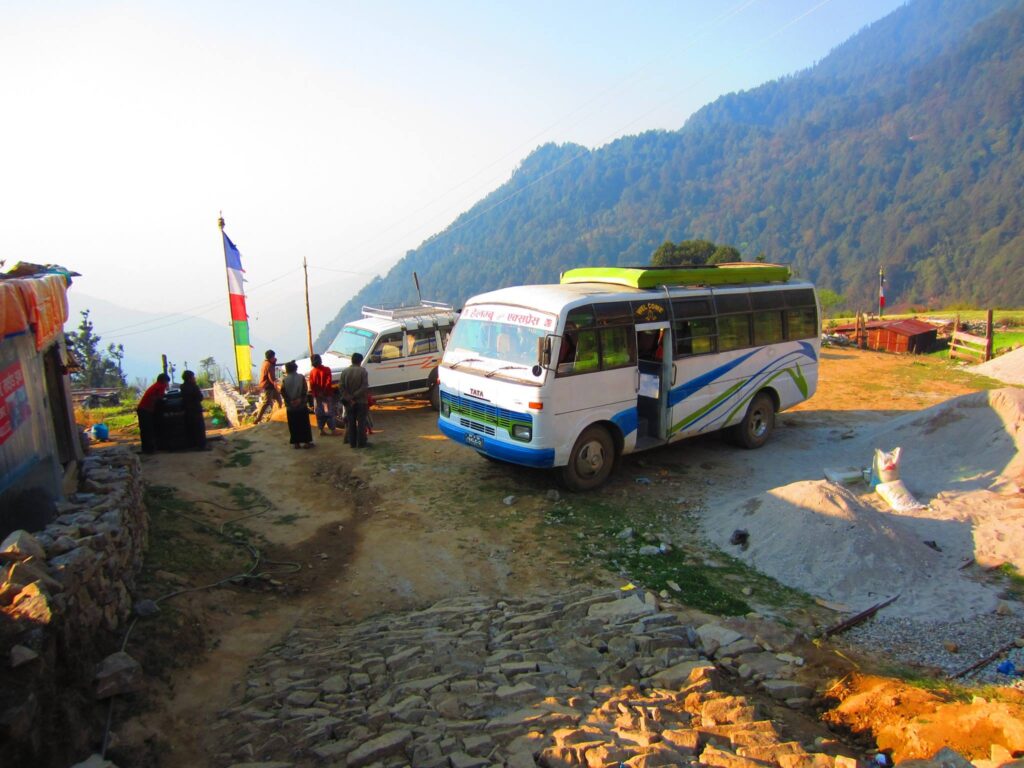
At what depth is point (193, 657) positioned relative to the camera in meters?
5.07

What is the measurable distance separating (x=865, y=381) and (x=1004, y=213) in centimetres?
13380

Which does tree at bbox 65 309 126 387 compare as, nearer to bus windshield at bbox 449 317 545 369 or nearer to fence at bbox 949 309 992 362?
bus windshield at bbox 449 317 545 369

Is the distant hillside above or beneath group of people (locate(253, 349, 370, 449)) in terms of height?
above

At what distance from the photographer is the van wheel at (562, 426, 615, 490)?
30.4 feet

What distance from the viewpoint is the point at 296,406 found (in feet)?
37.7

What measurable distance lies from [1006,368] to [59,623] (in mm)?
20042

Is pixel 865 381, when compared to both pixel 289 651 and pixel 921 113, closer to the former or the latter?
pixel 289 651

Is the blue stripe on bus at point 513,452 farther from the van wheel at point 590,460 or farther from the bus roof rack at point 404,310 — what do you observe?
the bus roof rack at point 404,310

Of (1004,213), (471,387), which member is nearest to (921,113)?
(1004,213)

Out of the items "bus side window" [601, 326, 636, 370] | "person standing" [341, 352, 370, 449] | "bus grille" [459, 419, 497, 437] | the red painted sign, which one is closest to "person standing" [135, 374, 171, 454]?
"person standing" [341, 352, 370, 449]

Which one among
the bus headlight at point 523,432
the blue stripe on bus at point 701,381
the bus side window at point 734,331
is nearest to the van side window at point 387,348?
the bus headlight at point 523,432

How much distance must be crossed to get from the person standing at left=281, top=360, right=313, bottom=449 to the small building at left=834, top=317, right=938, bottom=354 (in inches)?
760

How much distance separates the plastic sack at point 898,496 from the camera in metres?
8.83

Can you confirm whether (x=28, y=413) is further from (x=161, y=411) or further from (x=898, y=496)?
(x=898, y=496)
